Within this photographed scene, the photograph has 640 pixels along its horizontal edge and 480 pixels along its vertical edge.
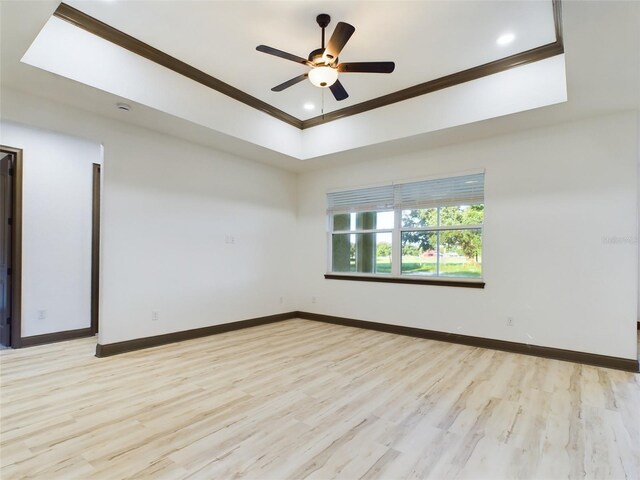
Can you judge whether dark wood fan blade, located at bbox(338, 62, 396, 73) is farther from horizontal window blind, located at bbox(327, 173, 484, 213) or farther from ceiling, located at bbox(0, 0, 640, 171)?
horizontal window blind, located at bbox(327, 173, 484, 213)

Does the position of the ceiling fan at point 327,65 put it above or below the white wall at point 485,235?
above

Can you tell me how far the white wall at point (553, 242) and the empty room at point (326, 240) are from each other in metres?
0.02

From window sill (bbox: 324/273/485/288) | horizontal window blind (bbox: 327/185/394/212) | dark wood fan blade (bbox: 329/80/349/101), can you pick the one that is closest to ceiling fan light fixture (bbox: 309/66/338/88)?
dark wood fan blade (bbox: 329/80/349/101)

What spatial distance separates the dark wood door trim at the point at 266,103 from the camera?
9.96 ft

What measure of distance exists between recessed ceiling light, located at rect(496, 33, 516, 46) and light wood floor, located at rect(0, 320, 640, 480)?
3.34 meters

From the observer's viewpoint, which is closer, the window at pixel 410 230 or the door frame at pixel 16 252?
the door frame at pixel 16 252

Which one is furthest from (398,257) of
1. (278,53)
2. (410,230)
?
(278,53)

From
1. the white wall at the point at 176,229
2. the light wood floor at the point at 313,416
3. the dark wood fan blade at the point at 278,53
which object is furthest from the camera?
the white wall at the point at 176,229

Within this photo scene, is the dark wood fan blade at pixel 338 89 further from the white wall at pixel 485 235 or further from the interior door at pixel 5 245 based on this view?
the interior door at pixel 5 245

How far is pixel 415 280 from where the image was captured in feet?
16.3

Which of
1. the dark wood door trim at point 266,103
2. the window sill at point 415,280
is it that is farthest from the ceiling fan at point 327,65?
the window sill at point 415,280

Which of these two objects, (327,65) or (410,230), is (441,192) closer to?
(410,230)

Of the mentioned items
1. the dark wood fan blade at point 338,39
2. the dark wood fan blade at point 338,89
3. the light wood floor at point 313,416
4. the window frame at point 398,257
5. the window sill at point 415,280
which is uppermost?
the dark wood fan blade at point 338,39

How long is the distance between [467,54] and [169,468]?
439 centimetres
